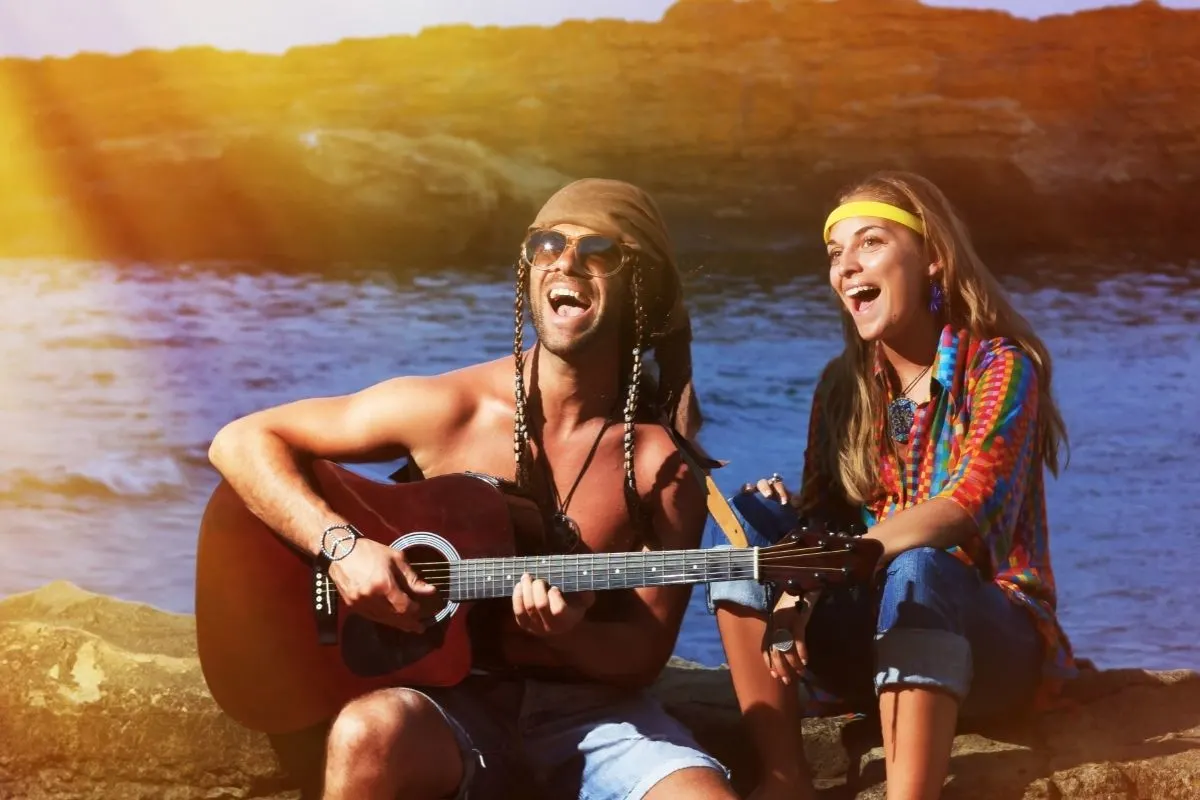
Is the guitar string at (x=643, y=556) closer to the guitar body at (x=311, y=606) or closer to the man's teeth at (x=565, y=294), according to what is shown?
the guitar body at (x=311, y=606)

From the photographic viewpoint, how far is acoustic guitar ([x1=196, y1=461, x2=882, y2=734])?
222 centimetres

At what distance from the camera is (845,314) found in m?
2.60

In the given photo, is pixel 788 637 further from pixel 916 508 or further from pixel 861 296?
pixel 861 296

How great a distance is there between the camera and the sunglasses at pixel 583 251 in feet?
8.11

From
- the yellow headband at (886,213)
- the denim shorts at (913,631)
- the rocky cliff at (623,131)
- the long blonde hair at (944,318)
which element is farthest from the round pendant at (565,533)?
the rocky cliff at (623,131)

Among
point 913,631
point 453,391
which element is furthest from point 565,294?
point 913,631

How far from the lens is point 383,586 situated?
2199 millimetres

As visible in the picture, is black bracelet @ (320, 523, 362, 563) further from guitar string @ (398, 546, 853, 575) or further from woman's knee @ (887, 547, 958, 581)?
woman's knee @ (887, 547, 958, 581)

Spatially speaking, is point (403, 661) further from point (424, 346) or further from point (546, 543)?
point (424, 346)

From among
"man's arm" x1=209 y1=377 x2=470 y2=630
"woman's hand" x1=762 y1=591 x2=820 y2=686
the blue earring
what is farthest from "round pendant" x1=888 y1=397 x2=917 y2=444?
"man's arm" x1=209 y1=377 x2=470 y2=630

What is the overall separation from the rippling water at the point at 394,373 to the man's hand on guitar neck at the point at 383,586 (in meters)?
1.19

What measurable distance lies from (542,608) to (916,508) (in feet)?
2.10

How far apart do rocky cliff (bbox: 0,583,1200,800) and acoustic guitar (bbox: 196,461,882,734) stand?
0.76ft

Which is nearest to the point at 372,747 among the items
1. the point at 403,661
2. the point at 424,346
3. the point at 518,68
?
the point at 403,661
